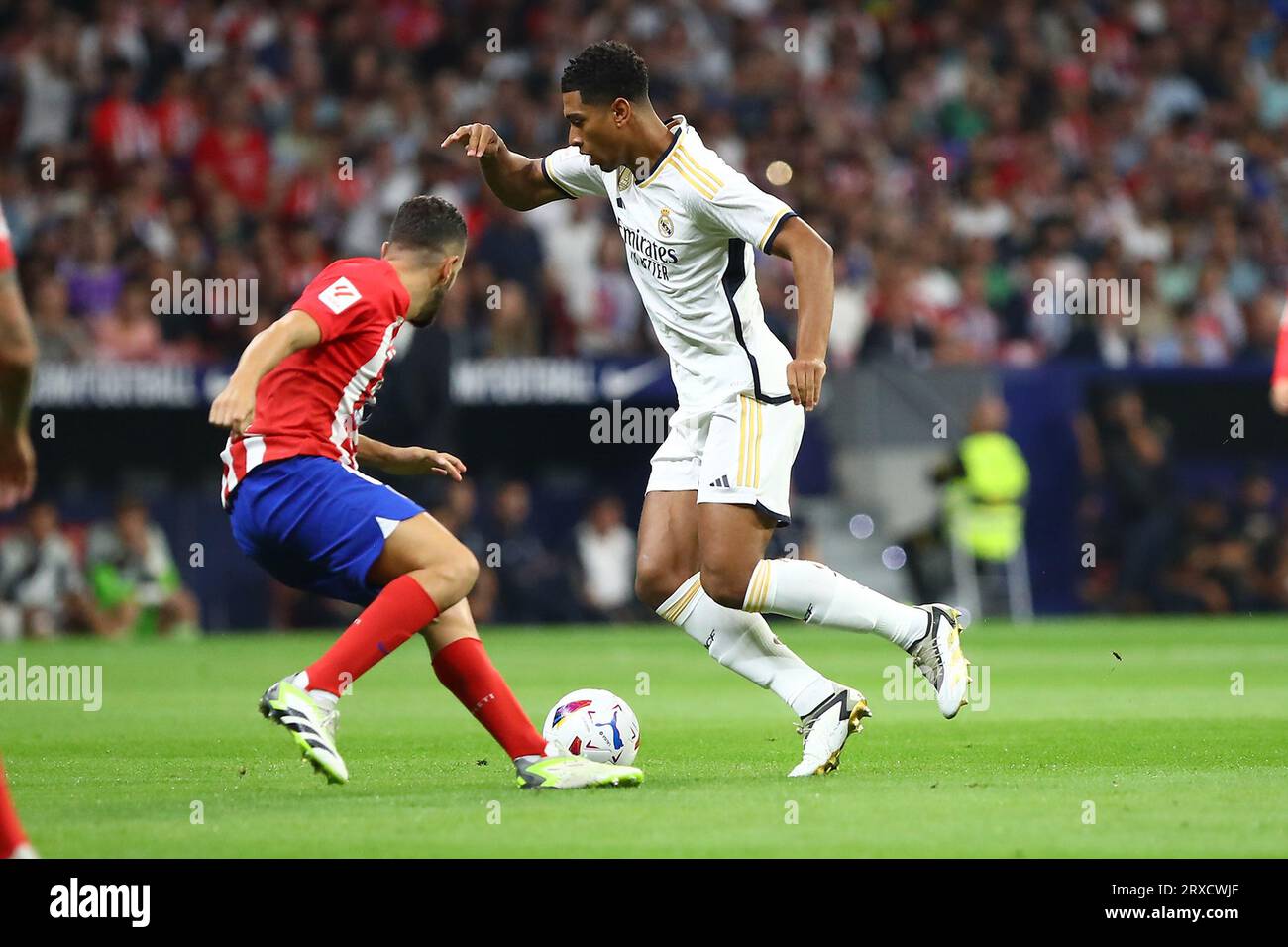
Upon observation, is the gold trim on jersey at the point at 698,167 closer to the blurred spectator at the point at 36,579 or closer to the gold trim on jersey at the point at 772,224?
the gold trim on jersey at the point at 772,224

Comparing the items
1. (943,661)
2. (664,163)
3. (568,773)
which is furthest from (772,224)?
(568,773)

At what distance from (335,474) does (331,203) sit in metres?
11.9

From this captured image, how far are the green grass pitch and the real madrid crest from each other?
77.9 inches

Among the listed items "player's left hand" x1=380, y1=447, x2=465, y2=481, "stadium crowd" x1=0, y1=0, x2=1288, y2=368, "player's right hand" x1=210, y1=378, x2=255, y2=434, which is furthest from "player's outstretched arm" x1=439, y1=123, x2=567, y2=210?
"stadium crowd" x1=0, y1=0, x2=1288, y2=368

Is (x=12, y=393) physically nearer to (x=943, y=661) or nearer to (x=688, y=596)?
(x=688, y=596)

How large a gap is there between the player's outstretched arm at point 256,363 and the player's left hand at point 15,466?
80 centimetres

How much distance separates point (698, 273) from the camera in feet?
23.9

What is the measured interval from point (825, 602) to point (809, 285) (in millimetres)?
1185

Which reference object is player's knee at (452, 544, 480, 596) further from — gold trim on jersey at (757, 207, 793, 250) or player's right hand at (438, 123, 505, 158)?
player's right hand at (438, 123, 505, 158)

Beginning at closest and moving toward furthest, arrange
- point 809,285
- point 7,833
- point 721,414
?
point 7,833 → point 809,285 → point 721,414

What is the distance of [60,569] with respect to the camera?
15766mm
